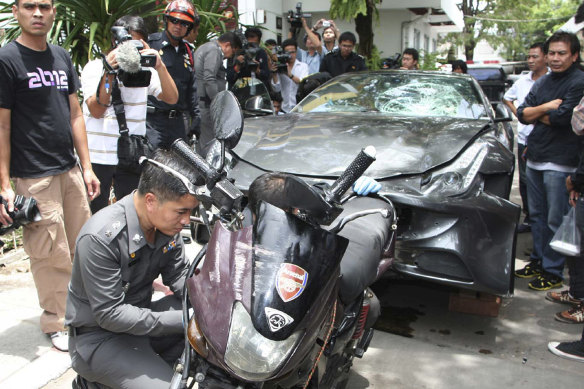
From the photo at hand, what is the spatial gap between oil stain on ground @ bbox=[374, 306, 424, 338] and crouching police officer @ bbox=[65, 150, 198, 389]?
5.96 feet

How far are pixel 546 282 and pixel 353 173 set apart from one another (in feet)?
10.8

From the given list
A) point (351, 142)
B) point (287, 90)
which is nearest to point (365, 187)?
point (351, 142)

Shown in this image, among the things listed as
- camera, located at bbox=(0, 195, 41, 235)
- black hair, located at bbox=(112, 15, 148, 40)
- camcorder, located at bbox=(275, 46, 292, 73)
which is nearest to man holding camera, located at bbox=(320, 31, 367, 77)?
camcorder, located at bbox=(275, 46, 292, 73)

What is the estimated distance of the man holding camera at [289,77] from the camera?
7868 millimetres

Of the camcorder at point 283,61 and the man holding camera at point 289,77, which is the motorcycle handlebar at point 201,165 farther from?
the camcorder at point 283,61

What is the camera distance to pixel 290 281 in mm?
1600

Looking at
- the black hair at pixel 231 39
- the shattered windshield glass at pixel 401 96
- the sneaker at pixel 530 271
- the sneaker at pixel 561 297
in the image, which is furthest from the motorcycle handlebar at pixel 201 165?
the black hair at pixel 231 39

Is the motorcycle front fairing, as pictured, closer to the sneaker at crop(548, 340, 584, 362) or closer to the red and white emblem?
the red and white emblem

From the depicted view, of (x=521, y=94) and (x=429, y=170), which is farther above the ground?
(x=521, y=94)

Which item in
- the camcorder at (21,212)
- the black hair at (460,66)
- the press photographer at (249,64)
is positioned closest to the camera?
the camcorder at (21,212)

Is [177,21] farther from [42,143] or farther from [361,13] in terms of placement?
[361,13]

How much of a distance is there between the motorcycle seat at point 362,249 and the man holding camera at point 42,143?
177 cm

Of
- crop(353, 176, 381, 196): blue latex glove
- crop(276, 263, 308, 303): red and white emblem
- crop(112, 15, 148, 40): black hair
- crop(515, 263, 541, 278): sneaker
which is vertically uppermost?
crop(112, 15, 148, 40): black hair

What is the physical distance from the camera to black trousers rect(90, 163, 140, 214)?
389 centimetres
